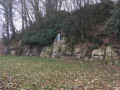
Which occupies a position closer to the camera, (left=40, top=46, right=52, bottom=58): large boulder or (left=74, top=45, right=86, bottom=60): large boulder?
(left=74, top=45, right=86, bottom=60): large boulder

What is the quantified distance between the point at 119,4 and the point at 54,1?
9.75m

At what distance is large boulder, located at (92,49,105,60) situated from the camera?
1020cm

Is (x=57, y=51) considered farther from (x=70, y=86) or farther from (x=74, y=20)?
(x=70, y=86)

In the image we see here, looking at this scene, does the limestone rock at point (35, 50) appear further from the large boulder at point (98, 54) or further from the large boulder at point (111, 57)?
the large boulder at point (111, 57)

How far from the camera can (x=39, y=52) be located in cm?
1677

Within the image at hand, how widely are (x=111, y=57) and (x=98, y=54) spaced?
1.20m

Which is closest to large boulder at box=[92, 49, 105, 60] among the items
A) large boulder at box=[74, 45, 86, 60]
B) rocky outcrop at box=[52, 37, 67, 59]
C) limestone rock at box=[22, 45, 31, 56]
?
large boulder at box=[74, 45, 86, 60]

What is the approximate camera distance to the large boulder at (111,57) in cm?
923

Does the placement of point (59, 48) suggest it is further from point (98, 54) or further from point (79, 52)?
point (98, 54)

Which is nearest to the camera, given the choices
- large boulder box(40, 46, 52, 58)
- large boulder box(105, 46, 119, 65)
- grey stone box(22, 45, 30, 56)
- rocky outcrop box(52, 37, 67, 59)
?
large boulder box(105, 46, 119, 65)

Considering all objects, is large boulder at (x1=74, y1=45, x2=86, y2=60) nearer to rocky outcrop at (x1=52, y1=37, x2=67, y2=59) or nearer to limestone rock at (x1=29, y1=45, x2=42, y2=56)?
rocky outcrop at (x1=52, y1=37, x2=67, y2=59)

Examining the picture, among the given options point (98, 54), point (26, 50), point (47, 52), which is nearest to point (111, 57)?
point (98, 54)

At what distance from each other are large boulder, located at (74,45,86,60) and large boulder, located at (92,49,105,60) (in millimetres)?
1095

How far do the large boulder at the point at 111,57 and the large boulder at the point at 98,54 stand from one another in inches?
14.4
